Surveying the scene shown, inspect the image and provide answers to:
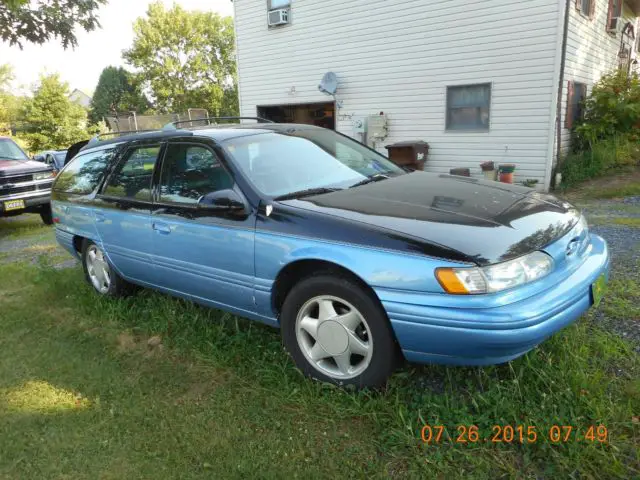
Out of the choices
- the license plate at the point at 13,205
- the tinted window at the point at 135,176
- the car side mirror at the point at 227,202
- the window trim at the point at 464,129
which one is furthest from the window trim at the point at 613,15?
the license plate at the point at 13,205

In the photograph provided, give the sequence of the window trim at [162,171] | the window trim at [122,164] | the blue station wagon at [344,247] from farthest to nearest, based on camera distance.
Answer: the window trim at [122,164]
the window trim at [162,171]
the blue station wagon at [344,247]

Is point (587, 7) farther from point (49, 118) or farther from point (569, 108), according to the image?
point (49, 118)

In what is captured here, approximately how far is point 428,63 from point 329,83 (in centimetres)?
258

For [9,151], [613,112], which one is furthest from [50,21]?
[613,112]

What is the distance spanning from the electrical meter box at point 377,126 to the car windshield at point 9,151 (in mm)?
7688

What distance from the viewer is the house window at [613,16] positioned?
12.0 metres

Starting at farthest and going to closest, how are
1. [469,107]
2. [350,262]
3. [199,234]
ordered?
[469,107], [199,234], [350,262]

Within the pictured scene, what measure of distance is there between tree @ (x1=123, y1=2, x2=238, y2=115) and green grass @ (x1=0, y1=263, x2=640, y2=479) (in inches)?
1567

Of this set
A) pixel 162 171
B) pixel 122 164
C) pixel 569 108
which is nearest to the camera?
pixel 162 171

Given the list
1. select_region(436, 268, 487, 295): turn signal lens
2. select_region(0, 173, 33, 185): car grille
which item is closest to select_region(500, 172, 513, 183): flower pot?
select_region(436, 268, 487, 295): turn signal lens

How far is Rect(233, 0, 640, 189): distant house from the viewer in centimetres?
920

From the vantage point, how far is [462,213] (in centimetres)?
264

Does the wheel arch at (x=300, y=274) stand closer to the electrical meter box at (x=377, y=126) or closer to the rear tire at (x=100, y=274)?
the rear tire at (x=100, y=274)
